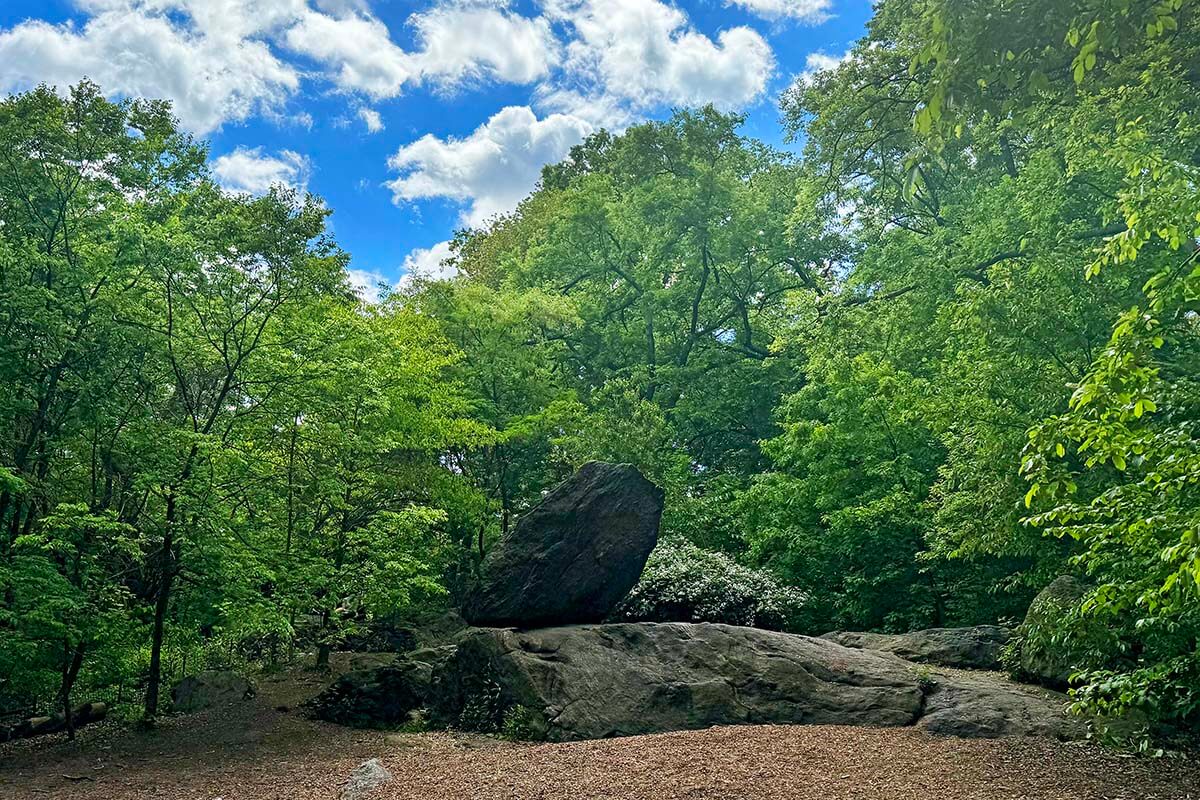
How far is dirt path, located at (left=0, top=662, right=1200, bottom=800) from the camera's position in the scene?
7441 millimetres

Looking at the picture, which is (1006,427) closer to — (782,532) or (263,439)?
(782,532)

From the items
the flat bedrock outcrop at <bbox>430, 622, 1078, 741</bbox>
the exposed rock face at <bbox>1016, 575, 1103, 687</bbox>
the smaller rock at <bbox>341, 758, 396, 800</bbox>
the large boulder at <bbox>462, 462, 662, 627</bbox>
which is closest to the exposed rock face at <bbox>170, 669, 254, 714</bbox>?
the flat bedrock outcrop at <bbox>430, 622, 1078, 741</bbox>

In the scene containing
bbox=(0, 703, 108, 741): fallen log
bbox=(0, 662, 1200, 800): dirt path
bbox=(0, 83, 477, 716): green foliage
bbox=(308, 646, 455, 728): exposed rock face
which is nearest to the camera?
bbox=(0, 662, 1200, 800): dirt path

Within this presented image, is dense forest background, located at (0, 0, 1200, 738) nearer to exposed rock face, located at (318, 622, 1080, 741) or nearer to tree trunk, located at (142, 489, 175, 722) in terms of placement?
tree trunk, located at (142, 489, 175, 722)

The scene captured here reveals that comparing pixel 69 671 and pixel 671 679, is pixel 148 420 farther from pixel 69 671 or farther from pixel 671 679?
pixel 671 679

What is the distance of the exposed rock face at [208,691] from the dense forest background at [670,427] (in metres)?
0.39

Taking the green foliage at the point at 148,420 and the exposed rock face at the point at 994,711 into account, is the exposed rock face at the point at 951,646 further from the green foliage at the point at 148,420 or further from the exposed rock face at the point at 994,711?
the green foliage at the point at 148,420

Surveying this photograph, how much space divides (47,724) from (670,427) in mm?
14283

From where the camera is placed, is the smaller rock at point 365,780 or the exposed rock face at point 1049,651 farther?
the exposed rock face at point 1049,651

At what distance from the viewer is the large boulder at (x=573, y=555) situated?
39.9 ft

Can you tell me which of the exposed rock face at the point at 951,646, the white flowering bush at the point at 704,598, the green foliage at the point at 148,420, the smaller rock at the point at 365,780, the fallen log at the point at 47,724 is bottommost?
the fallen log at the point at 47,724

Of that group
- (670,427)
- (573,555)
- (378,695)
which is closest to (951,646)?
(573,555)

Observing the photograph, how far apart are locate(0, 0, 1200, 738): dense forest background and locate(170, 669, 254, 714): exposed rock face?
1.30ft

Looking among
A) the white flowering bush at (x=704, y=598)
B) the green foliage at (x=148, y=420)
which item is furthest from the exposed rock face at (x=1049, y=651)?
the green foliage at (x=148, y=420)
